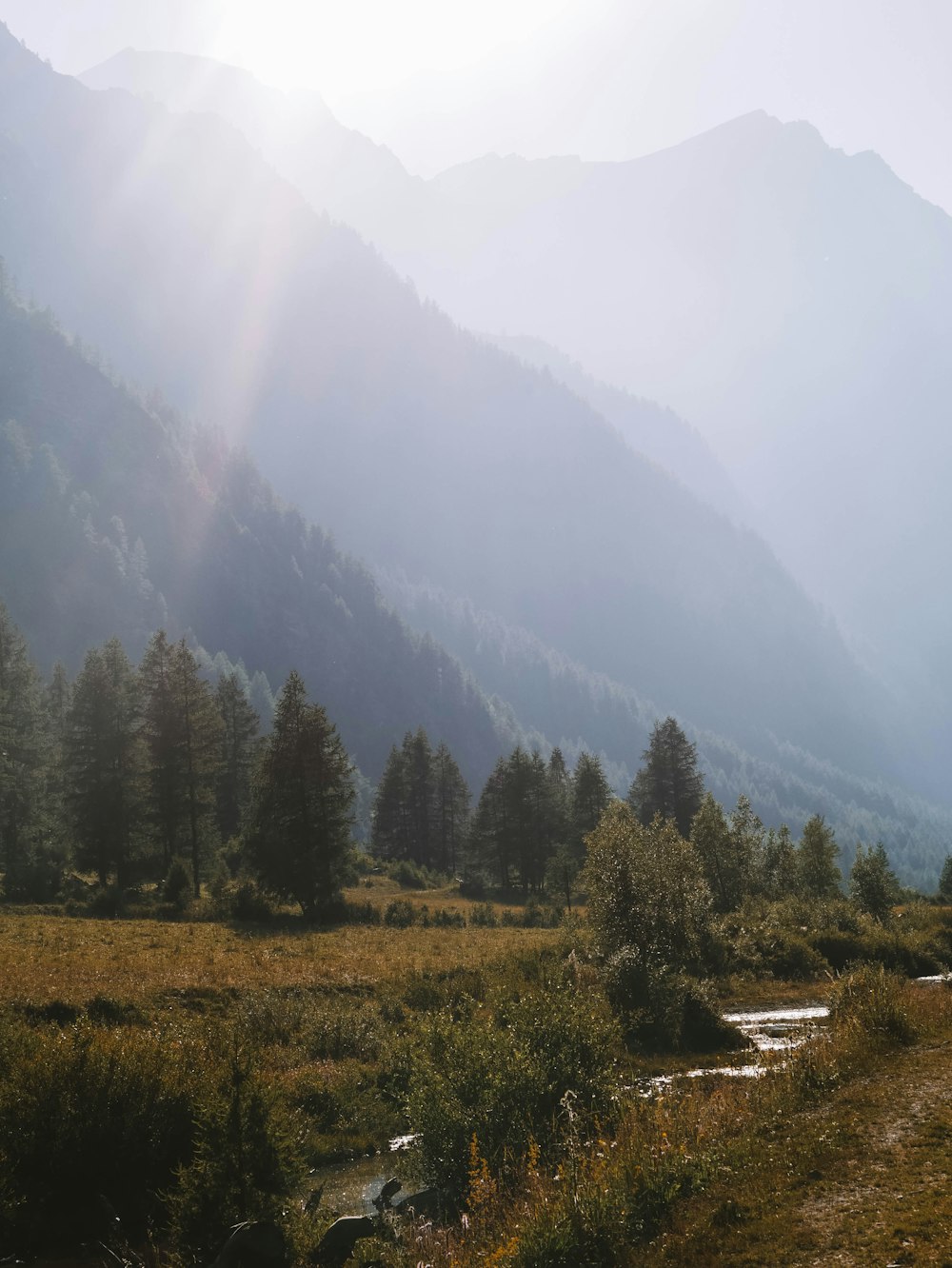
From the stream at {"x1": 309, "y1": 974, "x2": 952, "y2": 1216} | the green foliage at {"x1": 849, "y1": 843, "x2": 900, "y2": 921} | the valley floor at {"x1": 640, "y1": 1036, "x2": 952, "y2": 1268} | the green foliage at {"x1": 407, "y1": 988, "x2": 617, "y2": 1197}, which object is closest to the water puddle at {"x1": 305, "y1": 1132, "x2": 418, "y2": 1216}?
the stream at {"x1": 309, "y1": 974, "x2": 952, "y2": 1216}

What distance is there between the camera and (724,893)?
2238 inches

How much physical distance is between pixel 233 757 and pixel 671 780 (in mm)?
43530

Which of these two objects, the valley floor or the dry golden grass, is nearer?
the valley floor

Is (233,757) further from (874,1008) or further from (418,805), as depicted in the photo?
(874,1008)

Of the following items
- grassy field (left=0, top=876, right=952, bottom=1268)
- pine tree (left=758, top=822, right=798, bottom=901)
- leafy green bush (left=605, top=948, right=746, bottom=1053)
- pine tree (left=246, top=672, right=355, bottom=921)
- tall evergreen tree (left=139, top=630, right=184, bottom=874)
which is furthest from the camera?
pine tree (left=758, top=822, right=798, bottom=901)

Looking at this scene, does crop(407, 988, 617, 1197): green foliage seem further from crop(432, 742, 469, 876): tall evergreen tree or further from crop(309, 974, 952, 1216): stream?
crop(432, 742, 469, 876): tall evergreen tree

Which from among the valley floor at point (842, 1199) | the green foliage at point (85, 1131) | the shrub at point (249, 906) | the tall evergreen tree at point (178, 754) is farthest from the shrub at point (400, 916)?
the valley floor at point (842, 1199)

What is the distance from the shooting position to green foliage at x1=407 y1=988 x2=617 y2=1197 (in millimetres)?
15703

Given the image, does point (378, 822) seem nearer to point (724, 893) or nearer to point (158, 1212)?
point (724, 893)

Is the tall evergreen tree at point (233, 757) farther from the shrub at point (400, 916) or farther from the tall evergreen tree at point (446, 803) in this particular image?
the shrub at point (400, 916)

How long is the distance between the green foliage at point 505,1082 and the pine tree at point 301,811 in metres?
30.5

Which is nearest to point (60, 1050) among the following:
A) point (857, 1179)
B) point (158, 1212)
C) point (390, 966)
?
point (158, 1212)

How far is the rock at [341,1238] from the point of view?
14.0 meters

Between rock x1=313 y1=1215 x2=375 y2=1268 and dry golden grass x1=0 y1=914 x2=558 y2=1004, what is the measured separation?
12.2 meters
